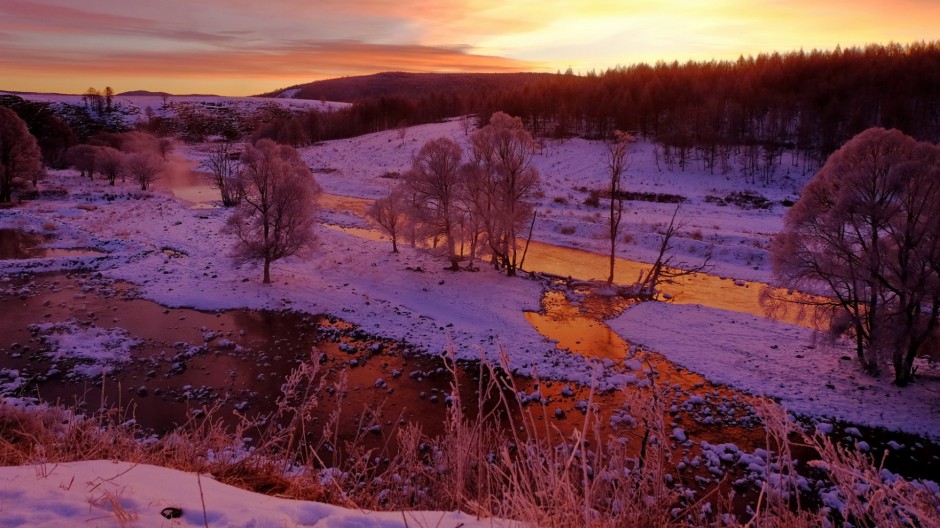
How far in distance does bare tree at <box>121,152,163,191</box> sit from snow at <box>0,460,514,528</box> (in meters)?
55.7

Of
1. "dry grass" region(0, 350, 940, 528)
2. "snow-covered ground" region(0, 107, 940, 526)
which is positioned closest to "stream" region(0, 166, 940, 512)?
"snow-covered ground" region(0, 107, 940, 526)

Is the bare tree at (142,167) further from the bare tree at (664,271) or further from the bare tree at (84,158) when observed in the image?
the bare tree at (664,271)

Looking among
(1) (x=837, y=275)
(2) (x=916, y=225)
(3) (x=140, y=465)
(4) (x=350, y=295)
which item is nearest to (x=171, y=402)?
(4) (x=350, y=295)

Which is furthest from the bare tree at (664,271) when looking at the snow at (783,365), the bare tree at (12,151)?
the bare tree at (12,151)

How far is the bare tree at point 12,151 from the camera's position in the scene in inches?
1540

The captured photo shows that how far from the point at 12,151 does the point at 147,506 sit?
5000 cm

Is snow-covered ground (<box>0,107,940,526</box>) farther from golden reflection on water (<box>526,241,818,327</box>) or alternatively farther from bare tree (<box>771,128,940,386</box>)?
bare tree (<box>771,128,940,386</box>)

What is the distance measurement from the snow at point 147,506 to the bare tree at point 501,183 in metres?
21.4

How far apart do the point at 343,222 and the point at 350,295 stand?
60.4 feet

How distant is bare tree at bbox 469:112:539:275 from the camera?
24.7 m

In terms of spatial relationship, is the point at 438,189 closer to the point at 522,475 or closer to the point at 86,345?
the point at 86,345

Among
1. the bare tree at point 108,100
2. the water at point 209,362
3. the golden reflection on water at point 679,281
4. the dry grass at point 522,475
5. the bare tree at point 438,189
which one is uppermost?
the bare tree at point 108,100

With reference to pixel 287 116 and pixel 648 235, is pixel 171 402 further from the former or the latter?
pixel 287 116

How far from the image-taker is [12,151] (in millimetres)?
39562
